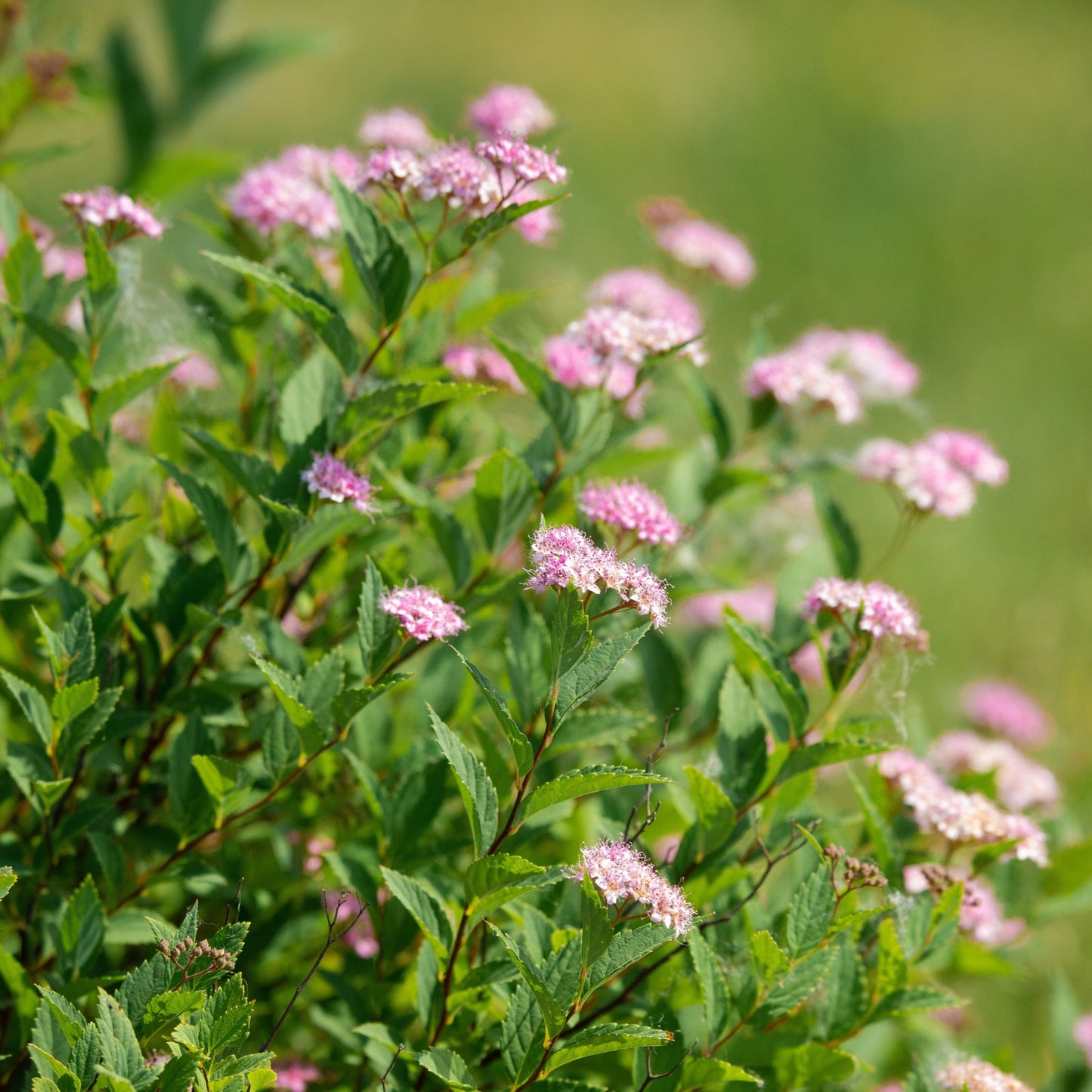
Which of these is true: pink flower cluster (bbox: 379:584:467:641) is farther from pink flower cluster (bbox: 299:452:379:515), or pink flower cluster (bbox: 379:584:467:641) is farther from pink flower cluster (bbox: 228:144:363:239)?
pink flower cluster (bbox: 228:144:363:239)

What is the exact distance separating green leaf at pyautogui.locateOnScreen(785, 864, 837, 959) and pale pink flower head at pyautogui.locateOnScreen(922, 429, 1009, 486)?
0.96 meters

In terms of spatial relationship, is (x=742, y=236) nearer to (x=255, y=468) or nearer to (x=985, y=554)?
(x=985, y=554)

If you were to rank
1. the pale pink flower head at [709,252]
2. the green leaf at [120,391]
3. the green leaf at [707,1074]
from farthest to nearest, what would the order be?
the pale pink flower head at [709,252], the green leaf at [120,391], the green leaf at [707,1074]

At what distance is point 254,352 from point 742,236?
4912mm

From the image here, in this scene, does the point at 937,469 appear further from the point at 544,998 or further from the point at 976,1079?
the point at 544,998

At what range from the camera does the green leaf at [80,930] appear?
1.32m

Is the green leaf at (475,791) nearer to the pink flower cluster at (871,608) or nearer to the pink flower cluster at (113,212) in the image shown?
the pink flower cluster at (871,608)

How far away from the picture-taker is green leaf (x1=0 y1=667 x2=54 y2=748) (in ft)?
4.35

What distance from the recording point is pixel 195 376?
2.32m

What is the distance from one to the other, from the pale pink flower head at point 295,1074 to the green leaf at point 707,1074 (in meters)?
0.54

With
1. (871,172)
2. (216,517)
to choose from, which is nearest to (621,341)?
(216,517)

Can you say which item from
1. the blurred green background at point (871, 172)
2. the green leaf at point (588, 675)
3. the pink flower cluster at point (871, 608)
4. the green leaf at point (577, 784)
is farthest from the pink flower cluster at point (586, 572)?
the blurred green background at point (871, 172)

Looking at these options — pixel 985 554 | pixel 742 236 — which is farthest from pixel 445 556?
pixel 742 236

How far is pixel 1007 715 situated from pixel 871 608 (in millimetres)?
1386
